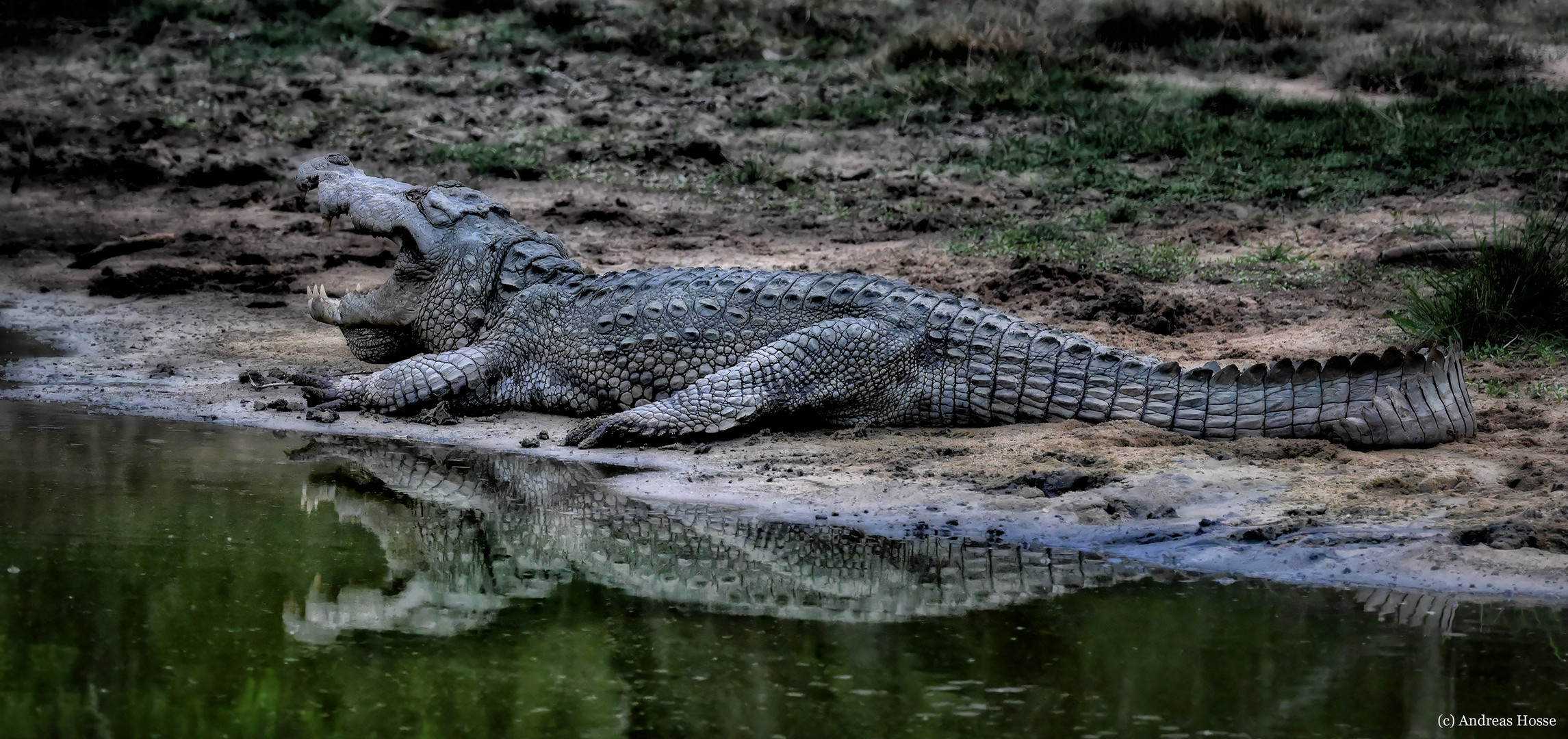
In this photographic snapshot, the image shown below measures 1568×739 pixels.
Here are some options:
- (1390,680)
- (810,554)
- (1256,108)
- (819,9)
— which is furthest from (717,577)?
(819,9)

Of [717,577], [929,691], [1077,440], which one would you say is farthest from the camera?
[1077,440]

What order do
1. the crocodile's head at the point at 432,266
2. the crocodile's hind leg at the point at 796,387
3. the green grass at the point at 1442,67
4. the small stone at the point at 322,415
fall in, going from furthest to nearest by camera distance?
the green grass at the point at 1442,67, the crocodile's head at the point at 432,266, the small stone at the point at 322,415, the crocodile's hind leg at the point at 796,387

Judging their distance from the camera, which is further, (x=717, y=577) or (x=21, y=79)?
(x=21, y=79)

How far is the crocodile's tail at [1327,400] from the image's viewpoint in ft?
16.4

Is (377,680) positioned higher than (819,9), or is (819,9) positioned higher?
(819,9)

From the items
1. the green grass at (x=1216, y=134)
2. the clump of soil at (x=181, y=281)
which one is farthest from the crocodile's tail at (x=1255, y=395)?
the clump of soil at (x=181, y=281)

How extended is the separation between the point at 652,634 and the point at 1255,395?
2583 mm

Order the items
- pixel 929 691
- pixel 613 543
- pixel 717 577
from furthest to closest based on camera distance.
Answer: pixel 613 543
pixel 717 577
pixel 929 691

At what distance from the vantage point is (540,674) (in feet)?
11.1

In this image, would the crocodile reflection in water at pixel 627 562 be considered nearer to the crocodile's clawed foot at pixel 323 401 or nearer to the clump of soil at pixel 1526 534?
the clump of soil at pixel 1526 534

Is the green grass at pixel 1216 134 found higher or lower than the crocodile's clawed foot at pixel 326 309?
higher

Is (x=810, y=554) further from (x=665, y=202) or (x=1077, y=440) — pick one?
(x=665, y=202)

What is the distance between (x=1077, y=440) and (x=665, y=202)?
4.73m

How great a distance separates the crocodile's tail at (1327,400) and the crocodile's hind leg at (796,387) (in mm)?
923
